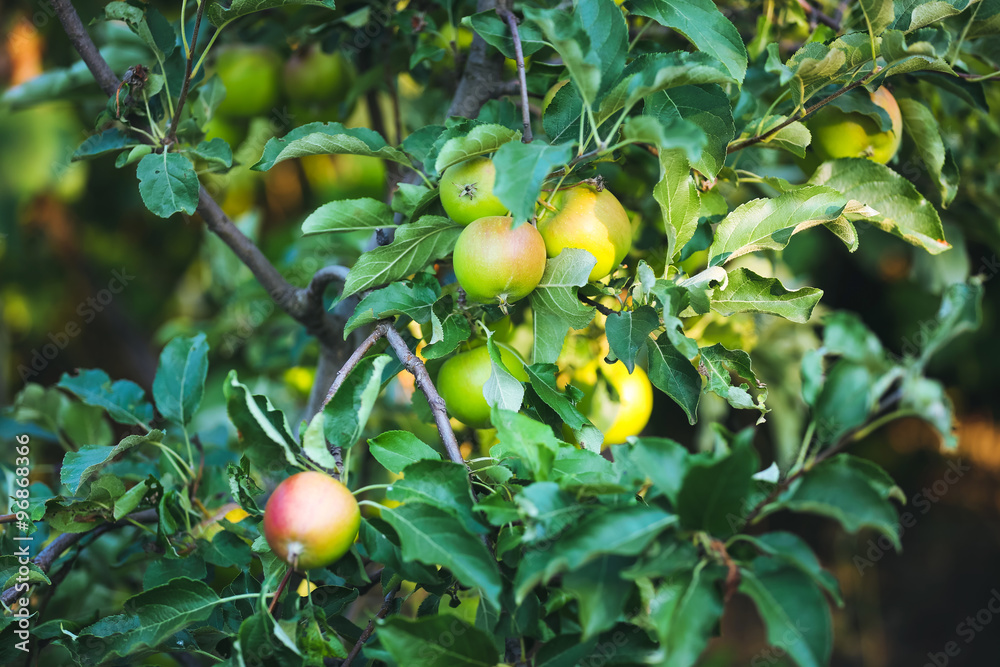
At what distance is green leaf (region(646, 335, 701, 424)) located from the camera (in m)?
0.60

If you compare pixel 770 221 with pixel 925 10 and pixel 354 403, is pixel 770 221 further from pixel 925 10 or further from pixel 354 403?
pixel 354 403

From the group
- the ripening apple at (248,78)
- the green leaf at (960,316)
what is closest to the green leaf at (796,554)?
the green leaf at (960,316)

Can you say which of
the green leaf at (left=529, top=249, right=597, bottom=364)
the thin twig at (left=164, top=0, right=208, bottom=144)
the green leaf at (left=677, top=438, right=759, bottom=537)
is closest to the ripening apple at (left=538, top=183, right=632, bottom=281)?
the green leaf at (left=529, top=249, right=597, bottom=364)

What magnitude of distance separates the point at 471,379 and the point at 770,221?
0.30 meters

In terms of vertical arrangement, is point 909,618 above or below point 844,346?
below

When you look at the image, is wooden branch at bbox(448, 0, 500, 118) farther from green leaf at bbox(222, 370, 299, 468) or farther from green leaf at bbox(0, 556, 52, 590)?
green leaf at bbox(0, 556, 52, 590)

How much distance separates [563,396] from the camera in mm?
613

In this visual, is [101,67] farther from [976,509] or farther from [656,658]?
[976,509]

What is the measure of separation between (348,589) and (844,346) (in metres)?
0.44

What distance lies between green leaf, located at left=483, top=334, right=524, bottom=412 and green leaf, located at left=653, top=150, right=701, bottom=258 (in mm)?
180

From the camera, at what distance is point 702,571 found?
1.43ft

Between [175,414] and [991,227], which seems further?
[991,227]

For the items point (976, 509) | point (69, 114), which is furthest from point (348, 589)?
point (976, 509)

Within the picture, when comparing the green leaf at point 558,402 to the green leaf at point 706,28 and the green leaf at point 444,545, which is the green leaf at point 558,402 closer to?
the green leaf at point 444,545
